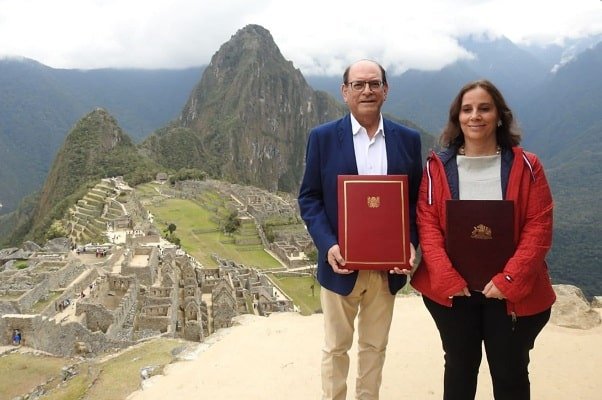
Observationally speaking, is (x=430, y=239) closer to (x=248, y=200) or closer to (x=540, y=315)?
(x=540, y=315)

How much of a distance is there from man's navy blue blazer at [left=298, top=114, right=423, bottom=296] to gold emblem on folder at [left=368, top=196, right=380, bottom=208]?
0.79ft

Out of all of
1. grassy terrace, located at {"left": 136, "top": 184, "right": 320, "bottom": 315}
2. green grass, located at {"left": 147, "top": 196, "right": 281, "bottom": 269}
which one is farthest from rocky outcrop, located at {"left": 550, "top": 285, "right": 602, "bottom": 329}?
green grass, located at {"left": 147, "top": 196, "right": 281, "bottom": 269}

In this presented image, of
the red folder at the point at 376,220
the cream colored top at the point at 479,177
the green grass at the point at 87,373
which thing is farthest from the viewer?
the green grass at the point at 87,373

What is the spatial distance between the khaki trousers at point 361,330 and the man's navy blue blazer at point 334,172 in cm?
10

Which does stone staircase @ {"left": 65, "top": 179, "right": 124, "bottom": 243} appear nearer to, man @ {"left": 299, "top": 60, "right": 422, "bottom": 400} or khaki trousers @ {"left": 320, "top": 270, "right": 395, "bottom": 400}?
khaki trousers @ {"left": 320, "top": 270, "right": 395, "bottom": 400}

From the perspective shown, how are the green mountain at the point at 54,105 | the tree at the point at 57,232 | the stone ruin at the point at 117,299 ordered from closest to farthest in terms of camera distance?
the stone ruin at the point at 117,299
the tree at the point at 57,232
the green mountain at the point at 54,105

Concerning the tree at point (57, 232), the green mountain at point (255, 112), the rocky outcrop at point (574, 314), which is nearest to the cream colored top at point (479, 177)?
the rocky outcrop at point (574, 314)

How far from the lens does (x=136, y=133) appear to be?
156m

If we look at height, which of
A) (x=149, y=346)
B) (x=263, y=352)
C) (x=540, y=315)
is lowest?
(x=149, y=346)

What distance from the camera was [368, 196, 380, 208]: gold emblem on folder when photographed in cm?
318

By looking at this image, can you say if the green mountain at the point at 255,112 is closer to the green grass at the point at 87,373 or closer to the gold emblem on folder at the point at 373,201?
the green grass at the point at 87,373

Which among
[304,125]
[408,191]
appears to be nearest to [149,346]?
[408,191]

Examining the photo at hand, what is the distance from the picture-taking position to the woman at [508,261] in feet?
9.57

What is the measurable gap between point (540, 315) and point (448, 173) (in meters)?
0.97
